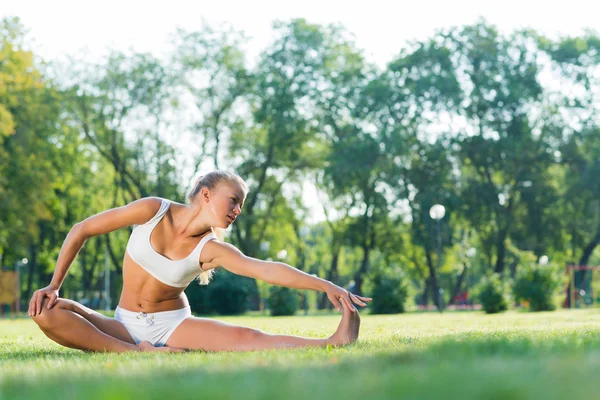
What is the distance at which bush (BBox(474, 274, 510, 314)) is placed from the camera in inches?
1141

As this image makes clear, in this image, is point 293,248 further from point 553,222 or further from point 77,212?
point 553,222

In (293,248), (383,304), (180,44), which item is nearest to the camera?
(383,304)

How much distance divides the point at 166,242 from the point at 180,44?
134 ft

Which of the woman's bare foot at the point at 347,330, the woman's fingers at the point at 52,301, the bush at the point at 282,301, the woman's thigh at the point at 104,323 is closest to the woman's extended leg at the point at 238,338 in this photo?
the woman's bare foot at the point at 347,330

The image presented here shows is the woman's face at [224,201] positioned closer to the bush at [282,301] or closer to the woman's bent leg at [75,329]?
the woman's bent leg at [75,329]

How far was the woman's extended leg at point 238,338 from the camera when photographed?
648 cm

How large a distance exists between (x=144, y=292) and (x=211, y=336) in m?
0.67

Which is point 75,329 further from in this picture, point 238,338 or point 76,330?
point 238,338

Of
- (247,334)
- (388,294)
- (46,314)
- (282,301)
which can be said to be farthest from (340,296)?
(282,301)

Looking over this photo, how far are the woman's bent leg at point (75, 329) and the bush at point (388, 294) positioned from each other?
75.6ft

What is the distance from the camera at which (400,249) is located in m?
47.5

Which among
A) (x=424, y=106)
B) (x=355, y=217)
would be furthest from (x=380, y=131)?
(x=355, y=217)

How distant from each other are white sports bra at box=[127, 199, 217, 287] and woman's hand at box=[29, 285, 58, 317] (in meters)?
0.68

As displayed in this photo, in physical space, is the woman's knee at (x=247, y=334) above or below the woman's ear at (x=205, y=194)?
below
